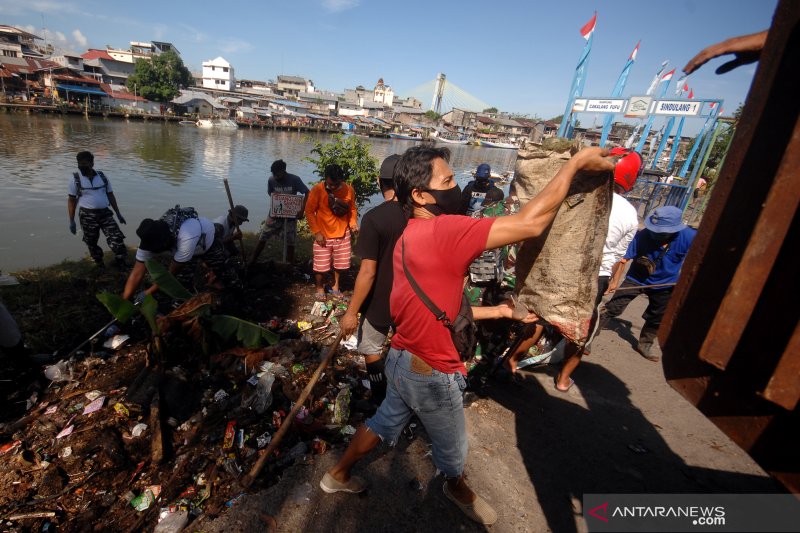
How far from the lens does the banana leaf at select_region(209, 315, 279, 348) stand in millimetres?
3402

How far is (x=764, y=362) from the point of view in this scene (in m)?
0.85

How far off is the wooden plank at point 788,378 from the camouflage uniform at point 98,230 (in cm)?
711

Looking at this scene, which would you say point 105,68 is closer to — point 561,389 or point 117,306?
point 117,306

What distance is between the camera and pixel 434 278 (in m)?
1.71

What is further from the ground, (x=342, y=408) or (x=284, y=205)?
(x=284, y=205)

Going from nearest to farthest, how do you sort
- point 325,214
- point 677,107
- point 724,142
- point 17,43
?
point 325,214
point 677,107
point 724,142
point 17,43

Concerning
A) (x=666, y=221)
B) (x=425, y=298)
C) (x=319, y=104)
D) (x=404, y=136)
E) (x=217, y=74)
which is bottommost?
(x=425, y=298)

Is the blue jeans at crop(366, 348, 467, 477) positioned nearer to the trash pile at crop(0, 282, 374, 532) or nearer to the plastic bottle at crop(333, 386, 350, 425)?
the trash pile at crop(0, 282, 374, 532)

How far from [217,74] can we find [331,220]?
80770 mm

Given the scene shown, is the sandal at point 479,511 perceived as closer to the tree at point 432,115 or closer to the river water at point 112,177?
the river water at point 112,177

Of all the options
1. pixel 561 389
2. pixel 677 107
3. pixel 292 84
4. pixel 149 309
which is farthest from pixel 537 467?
pixel 292 84

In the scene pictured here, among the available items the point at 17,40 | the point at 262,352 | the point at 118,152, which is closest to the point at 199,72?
the point at 17,40

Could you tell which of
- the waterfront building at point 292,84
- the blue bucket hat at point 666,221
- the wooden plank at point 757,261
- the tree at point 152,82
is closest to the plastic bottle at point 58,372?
the wooden plank at point 757,261

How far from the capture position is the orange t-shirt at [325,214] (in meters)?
4.76
